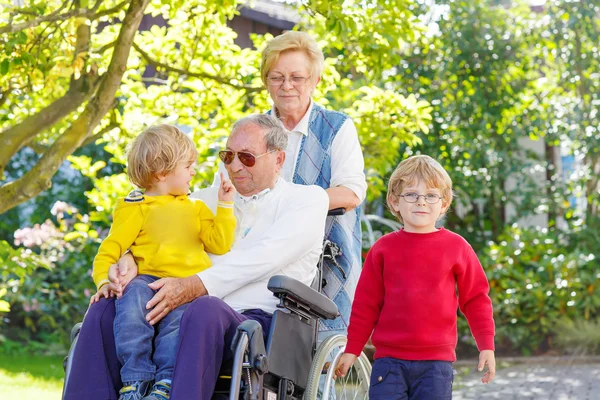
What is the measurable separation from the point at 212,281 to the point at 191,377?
1.46 feet

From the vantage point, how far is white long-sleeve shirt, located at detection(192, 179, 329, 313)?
10.7 feet

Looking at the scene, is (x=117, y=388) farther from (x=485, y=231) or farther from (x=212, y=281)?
(x=485, y=231)

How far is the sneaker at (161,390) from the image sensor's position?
9.50 ft

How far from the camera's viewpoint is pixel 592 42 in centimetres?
1027

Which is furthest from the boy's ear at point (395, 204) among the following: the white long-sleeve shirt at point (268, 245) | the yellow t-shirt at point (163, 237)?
the yellow t-shirt at point (163, 237)

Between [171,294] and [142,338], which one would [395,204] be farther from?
[142,338]

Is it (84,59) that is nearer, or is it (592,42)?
(84,59)

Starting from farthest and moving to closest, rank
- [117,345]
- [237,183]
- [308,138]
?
[308,138]
[237,183]
[117,345]

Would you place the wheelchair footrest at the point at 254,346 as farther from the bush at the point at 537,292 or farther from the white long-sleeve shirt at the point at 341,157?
the bush at the point at 537,292

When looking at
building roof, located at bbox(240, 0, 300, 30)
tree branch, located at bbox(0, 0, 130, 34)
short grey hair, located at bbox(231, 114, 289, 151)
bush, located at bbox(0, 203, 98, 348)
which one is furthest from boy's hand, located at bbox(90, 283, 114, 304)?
building roof, located at bbox(240, 0, 300, 30)

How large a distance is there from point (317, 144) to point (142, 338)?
4.11ft

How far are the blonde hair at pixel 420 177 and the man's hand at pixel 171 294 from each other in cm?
69

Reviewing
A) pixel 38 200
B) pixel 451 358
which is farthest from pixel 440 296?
pixel 38 200

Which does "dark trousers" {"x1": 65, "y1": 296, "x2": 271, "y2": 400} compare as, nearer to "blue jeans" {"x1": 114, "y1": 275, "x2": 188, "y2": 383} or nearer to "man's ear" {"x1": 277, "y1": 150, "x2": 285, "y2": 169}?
"blue jeans" {"x1": 114, "y1": 275, "x2": 188, "y2": 383}
